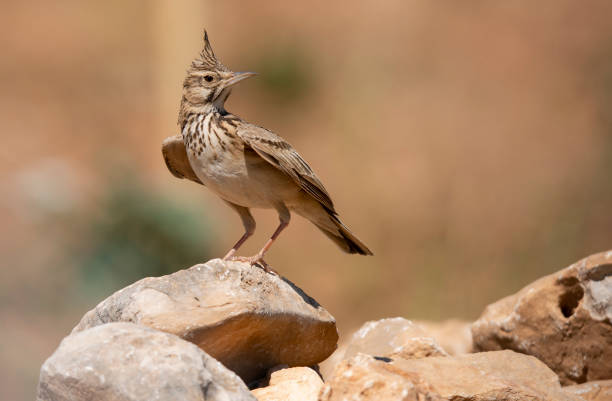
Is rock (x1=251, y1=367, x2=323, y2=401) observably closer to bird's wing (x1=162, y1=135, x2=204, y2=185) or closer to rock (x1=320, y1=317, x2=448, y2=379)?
rock (x1=320, y1=317, x2=448, y2=379)

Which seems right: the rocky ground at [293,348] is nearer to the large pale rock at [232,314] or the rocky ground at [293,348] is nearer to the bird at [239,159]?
the large pale rock at [232,314]

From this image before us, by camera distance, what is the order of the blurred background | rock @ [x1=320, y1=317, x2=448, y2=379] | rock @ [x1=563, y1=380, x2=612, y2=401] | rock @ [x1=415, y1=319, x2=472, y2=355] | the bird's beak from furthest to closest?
the blurred background
rock @ [x1=415, y1=319, x2=472, y2=355]
the bird's beak
rock @ [x1=320, y1=317, x2=448, y2=379]
rock @ [x1=563, y1=380, x2=612, y2=401]

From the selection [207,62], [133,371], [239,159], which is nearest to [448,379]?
[133,371]

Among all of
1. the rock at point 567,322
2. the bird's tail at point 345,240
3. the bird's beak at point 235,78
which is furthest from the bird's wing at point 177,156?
the rock at point 567,322

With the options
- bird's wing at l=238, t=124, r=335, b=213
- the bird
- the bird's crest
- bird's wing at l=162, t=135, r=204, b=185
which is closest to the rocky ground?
the bird

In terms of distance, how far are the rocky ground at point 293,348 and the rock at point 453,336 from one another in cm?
65

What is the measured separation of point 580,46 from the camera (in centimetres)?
1282

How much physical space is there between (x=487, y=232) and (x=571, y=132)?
261 cm

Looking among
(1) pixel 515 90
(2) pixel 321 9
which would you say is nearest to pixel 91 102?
(2) pixel 321 9

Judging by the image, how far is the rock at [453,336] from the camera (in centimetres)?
496

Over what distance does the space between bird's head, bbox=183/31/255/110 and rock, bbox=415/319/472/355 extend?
1.75 m

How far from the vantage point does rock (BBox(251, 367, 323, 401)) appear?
3.20 m

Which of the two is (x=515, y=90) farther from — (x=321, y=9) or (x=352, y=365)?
(x=352, y=365)

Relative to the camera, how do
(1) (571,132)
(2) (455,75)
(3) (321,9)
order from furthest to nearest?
1. (3) (321,9)
2. (2) (455,75)
3. (1) (571,132)
